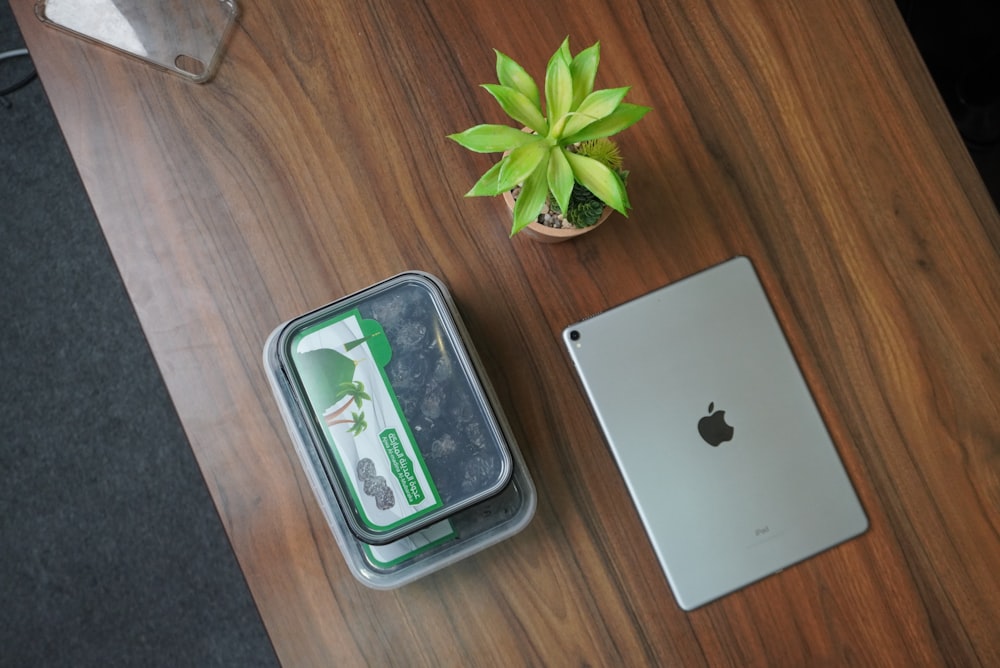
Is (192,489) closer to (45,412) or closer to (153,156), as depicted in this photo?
(45,412)

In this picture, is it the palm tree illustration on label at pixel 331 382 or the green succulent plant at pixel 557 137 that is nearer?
the green succulent plant at pixel 557 137

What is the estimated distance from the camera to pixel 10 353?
1.45 m

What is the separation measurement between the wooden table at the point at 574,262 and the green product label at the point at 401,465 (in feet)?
0.43

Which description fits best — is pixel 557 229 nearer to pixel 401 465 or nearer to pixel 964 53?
pixel 401 465

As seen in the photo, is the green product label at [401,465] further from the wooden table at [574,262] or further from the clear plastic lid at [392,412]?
the wooden table at [574,262]

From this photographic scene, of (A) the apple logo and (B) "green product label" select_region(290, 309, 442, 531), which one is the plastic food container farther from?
(A) the apple logo

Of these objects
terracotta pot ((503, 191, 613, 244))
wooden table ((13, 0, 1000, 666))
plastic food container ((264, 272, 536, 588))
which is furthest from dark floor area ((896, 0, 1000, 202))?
plastic food container ((264, 272, 536, 588))

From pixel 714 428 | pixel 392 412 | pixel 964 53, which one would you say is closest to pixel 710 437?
pixel 714 428

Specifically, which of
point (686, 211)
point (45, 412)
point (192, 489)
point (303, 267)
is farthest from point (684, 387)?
point (45, 412)

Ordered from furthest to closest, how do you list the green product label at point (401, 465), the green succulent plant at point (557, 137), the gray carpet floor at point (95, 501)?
the gray carpet floor at point (95, 501)
the green product label at point (401, 465)
the green succulent plant at point (557, 137)

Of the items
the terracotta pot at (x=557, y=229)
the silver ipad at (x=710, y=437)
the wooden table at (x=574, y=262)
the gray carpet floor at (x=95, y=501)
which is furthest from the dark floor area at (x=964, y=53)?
the gray carpet floor at (x=95, y=501)

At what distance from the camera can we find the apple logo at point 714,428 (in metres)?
0.84

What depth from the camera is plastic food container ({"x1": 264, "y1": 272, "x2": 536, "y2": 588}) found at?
0.76 meters

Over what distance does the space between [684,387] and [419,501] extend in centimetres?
31
